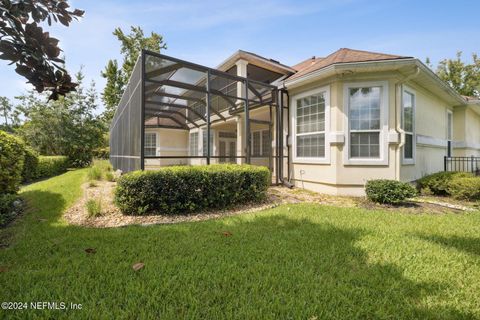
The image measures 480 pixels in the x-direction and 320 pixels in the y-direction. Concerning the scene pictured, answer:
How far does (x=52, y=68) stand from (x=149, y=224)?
316 centimetres

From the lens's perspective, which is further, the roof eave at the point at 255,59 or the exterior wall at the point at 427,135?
the roof eave at the point at 255,59

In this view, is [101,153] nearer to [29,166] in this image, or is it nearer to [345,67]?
[29,166]

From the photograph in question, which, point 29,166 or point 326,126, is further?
point 29,166

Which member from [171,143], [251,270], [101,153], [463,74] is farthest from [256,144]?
[463,74]

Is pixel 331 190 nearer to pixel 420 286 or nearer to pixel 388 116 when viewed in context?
pixel 388 116

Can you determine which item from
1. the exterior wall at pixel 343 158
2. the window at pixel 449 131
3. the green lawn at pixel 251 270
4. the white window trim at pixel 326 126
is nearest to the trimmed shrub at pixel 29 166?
the green lawn at pixel 251 270

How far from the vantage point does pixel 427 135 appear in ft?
29.4

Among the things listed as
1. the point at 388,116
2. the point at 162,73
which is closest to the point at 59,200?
the point at 162,73

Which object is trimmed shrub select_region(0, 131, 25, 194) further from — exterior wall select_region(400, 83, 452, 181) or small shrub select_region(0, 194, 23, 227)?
exterior wall select_region(400, 83, 452, 181)

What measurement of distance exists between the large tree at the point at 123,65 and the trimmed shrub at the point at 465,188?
28.7 metres

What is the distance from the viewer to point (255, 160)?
37.4 ft

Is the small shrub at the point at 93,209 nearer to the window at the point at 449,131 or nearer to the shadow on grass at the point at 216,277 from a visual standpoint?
the shadow on grass at the point at 216,277

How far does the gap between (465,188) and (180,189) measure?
810 cm

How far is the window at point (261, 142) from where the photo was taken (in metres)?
11.6
